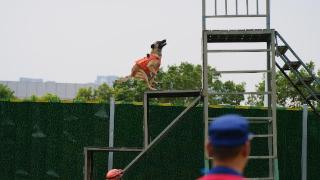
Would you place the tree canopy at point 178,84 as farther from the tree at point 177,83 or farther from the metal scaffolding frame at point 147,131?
the metal scaffolding frame at point 147,131

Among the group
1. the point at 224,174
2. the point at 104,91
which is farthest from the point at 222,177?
the point at 104,91

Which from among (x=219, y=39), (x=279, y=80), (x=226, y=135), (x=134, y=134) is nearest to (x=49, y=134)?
(x=134, y=134)

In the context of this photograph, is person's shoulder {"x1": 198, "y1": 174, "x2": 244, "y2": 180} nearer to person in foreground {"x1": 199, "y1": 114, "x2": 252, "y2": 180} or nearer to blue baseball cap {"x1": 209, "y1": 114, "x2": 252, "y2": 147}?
person in foreground {"x1": 199, "y1": 114, "x2": 252, "y2": 180}

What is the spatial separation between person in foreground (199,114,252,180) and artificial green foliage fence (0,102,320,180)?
351 inches

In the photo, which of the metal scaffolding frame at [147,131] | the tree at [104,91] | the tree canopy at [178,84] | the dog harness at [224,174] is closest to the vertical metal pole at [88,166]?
the metal scaffolding frame at [147,131]

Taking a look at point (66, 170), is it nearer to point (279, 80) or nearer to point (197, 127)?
point (197, 127)

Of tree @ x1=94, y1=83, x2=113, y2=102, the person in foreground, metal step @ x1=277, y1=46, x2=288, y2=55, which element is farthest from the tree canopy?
the person in foreground

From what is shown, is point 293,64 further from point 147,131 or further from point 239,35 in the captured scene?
point 147,131

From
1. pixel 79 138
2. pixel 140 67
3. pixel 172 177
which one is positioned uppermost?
pixel 140 67

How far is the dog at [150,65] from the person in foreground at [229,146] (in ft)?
23.8

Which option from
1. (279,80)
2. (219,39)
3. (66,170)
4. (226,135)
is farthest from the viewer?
(279,80)

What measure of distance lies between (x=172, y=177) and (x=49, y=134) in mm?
2437

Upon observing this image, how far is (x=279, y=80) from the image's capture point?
1329 inches

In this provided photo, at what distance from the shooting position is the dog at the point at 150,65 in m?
9.44
